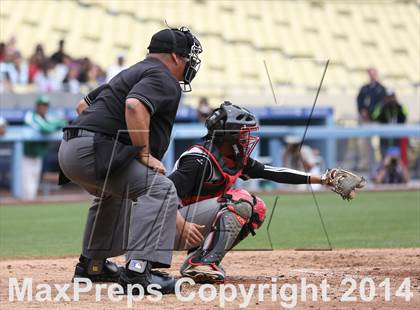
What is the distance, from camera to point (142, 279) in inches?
245

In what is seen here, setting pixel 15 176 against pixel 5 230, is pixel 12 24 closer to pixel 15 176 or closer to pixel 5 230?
pixel 15 176

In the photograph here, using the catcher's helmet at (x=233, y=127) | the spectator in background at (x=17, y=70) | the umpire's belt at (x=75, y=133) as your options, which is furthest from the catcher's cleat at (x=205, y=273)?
the spectator in background at (x=17, y=70)

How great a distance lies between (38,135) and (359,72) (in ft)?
41.1

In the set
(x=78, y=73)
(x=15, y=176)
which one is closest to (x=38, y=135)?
(x=15, y=176)

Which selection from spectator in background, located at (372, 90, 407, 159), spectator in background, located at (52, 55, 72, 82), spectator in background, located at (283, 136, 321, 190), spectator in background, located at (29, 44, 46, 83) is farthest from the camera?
spectator in background, located at (372, 90, 407, 159)

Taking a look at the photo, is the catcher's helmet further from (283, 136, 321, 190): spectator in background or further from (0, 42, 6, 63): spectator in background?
(0, 42, 6, 63): spectator in background

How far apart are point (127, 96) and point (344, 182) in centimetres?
186

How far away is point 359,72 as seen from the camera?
27281 millimetres

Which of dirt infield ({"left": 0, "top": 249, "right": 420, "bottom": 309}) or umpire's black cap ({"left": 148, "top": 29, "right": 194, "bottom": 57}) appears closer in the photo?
dirt infield ({"left": 0, "top": 249, "right": 420, "bottom": 309})

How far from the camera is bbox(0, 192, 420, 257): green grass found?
1005 centimetres

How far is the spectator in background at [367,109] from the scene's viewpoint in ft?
66.4

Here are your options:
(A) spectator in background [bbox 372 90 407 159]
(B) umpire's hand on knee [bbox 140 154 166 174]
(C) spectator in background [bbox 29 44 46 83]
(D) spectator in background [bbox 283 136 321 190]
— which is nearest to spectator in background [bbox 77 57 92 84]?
(C) spectator in background [bbox 29 44 46 83]

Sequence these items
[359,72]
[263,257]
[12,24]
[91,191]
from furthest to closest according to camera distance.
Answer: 1. [359,72]
2. [12,24]
3. [263,257]
4. [91,191]

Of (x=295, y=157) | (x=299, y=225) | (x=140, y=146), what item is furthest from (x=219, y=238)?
(x=295, y=157)
